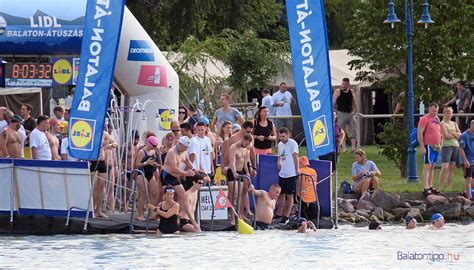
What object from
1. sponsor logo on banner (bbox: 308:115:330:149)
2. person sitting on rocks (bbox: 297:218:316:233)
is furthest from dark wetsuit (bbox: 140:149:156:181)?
sponsor logo on banner (bbox: 308:115:330:149)

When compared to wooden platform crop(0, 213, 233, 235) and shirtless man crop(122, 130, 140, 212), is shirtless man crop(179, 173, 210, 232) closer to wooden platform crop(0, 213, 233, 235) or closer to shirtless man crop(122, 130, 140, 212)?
wooden platform crop(0, 213, 233, 235)

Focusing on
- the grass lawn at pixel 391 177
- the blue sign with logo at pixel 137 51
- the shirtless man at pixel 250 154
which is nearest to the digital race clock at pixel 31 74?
the blue sign with logo at pixel 137 51

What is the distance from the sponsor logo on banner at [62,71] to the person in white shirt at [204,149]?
3965 millimetres

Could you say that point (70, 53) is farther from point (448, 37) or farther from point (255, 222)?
point (448, 37)

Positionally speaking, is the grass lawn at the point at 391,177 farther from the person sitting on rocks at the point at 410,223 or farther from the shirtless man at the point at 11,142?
the shirtless man at the point at 11,142

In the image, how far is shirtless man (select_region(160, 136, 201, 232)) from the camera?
2355 centimetres

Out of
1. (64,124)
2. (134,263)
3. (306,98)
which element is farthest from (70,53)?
(134,263)

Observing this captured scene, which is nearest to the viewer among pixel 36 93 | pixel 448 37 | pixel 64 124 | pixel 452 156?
pixel 64 124

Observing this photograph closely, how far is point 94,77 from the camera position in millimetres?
22609

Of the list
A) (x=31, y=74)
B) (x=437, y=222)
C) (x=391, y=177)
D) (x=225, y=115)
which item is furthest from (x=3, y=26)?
(x=391, y=177)

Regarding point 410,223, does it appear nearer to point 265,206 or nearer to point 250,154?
point 265,206

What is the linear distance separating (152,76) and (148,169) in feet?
12.3

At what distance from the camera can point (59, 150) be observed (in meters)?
25.7

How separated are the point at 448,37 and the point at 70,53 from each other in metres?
9.93
